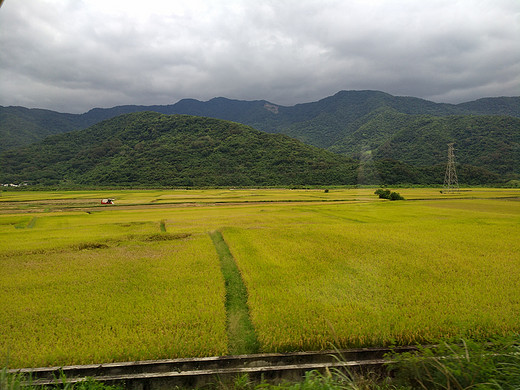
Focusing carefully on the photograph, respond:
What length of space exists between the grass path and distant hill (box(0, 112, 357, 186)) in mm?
94750

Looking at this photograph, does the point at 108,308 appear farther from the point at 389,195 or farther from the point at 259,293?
the point at 389,195

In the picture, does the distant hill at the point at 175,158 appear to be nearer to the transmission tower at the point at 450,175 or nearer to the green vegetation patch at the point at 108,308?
the transmission tower at the point at 450,175

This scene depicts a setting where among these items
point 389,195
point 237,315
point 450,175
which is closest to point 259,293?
point 237,315

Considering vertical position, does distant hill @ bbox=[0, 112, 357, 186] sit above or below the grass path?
above

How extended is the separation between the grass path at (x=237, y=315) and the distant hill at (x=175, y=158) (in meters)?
94.8

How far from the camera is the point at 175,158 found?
5177 inches

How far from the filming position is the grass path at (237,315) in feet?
22.0

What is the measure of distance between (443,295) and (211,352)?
8104 millimetres

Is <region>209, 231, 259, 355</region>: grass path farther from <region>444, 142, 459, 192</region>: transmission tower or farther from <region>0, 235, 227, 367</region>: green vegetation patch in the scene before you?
<region>444, 142, 459, 192</region>: transmission tower

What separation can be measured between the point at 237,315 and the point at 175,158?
5213 inches

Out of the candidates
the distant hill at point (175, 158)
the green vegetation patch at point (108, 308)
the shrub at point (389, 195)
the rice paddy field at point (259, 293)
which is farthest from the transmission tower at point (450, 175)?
the green vegetation patch at point (108, 308)

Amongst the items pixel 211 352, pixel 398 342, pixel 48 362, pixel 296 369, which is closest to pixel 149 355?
pixel 211 352

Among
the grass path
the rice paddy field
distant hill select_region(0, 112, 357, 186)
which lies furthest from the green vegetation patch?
distant hill select_region(0, 112, 357, 186)

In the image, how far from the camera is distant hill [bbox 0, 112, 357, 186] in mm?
111312
